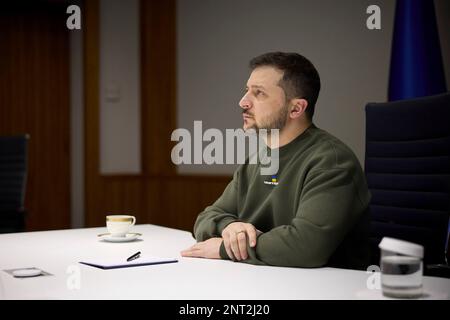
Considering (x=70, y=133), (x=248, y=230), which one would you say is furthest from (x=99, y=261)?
(x=70, y=133)

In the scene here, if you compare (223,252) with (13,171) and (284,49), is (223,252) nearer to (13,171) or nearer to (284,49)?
(13,171)

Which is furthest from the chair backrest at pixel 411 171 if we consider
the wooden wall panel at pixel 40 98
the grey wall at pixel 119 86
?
the wooden wall panel at pixel 40 98

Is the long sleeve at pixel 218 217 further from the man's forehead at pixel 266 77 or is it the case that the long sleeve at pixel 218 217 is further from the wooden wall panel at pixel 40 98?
the wooden wall panel at pixel 40 98

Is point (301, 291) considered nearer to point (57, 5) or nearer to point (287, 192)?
point (287, 192)

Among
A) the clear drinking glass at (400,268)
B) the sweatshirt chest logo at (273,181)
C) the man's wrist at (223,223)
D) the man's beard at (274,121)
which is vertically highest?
the man's beard at (274,121)

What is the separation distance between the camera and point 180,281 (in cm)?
149

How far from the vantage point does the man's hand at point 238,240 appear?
1.73 meters

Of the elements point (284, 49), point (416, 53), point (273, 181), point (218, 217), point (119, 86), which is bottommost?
point (218, 217)

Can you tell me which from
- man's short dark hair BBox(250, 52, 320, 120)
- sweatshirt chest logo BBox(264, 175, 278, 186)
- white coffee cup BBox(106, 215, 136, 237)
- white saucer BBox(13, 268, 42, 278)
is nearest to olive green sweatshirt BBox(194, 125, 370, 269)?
sweatshirt chest logo BBox(264, 175, 278, 186)

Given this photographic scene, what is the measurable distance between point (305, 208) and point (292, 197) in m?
0.19

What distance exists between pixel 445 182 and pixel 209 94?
3118 millimetres

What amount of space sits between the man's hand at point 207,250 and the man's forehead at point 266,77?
491mm

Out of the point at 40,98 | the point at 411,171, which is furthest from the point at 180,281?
the point at 40,98

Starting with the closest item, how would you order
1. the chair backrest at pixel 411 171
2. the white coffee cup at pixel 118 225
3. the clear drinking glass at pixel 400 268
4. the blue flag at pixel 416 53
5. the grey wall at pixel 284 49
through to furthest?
the clear drinking glass at pixel 400 268, the chair backrest at pixel 411 171, the white coffee cup at pixel 118 225, the blue flag at pixel 416 53, the grey wall at pixel 284 49
